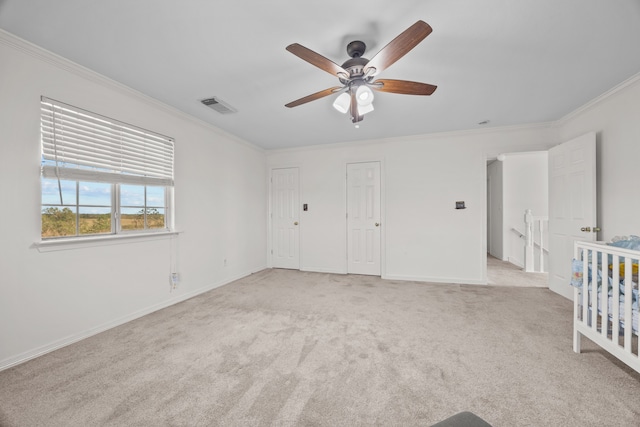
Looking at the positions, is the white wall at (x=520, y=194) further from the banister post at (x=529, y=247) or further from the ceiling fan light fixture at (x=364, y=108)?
the ceiling fan light fixture at (x=364, y=108)

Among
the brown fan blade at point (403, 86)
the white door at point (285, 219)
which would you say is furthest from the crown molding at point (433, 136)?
the brown fan blade at point (403, 86)

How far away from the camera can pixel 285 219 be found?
5086mm

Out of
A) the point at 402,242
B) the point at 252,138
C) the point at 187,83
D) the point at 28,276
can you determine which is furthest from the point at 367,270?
the point at 28,276

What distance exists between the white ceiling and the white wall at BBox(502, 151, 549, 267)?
9.04ft

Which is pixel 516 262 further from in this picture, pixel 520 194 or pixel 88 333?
pixel 88 333

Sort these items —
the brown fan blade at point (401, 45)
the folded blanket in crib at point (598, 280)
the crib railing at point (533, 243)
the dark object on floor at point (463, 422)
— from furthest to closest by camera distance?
the crib railing at point (533, 243) < the folded blanket in crib at point (598, 280) < the brown fan blade at point (401, 45) < the dark object on floor at point (463, 422)

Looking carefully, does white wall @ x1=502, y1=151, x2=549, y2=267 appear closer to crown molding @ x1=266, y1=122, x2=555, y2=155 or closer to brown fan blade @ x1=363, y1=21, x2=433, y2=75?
crown molding @ x1=266, y1=122, x2=555, y2=155

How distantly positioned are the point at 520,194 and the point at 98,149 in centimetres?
711

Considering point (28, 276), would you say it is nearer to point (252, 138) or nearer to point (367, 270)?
point (252, 138)

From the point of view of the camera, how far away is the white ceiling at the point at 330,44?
1.60 metres

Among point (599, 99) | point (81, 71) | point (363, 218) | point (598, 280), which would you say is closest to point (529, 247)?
point (599, 99)

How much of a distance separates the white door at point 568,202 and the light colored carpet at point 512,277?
1.25ft

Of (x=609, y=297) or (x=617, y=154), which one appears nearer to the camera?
(x=609, y=297)

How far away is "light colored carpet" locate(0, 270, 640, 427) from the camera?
1.43 meters
